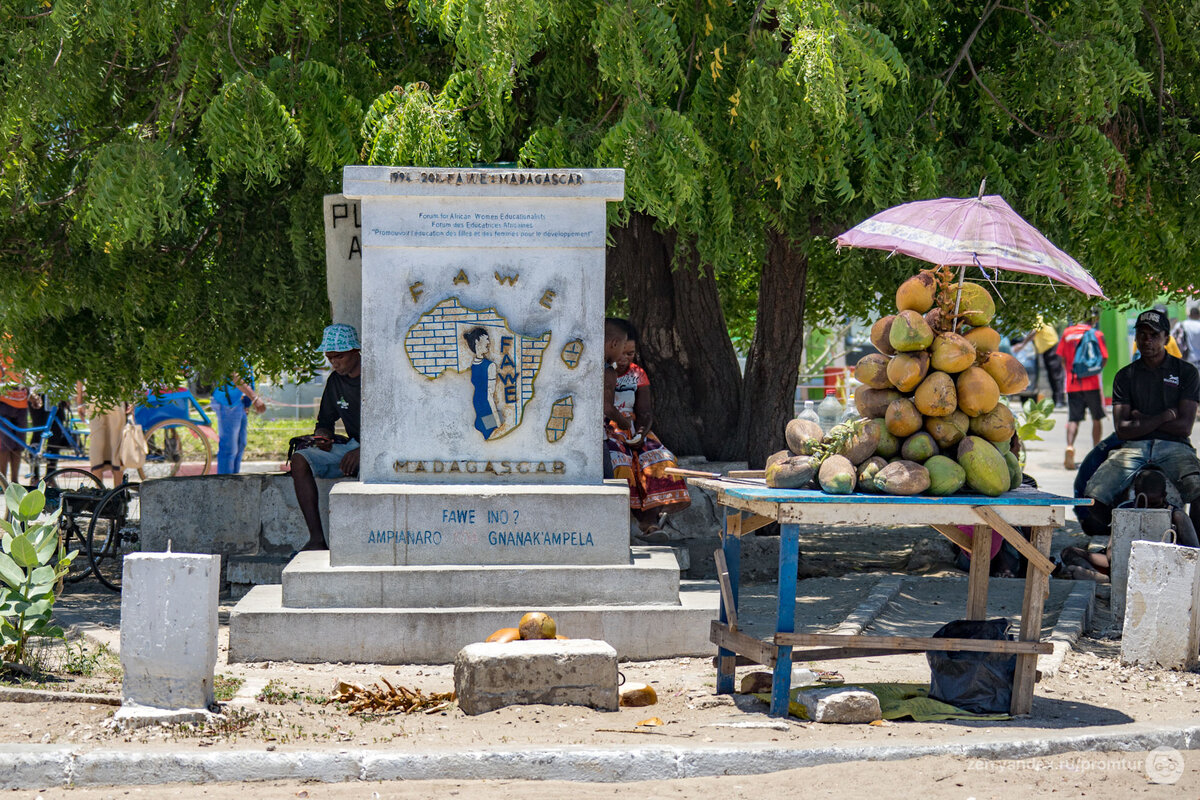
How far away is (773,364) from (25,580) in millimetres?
6323

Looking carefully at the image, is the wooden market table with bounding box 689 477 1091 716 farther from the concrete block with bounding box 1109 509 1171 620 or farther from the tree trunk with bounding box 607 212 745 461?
the tree trunk with bounding box 607 212 745 461

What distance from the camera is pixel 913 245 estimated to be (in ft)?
19.0

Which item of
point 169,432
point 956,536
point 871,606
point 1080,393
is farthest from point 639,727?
point 1080,393

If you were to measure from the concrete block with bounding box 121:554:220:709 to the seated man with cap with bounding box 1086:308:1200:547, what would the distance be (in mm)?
6505

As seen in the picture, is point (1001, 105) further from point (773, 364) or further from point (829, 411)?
Answer: point (829, 411)

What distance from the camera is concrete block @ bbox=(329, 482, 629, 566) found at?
22.5 ft

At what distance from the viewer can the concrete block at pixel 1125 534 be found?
775 cm

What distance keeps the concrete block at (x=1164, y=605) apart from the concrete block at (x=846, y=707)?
198 cm

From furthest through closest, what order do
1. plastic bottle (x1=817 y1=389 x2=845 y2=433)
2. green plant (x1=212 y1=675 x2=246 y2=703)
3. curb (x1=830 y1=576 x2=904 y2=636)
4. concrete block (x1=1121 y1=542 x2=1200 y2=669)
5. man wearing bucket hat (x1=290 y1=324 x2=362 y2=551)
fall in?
1. plastic bottle (x1=817 y1=389 x2=845 y2=433)
2. man wearing bucket hat (x1=290 y1=324 x2=362 y2=551)
3. curb (x1=830 y1=576 x2=904 y2=636)
4. concrete block (x1=1121 y1=542 x2=1200 y2=669)
5. green plant (x1=212 y1=675 x2=246 y2=703)

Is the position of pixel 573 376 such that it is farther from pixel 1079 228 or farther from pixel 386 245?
pixel 1079 228

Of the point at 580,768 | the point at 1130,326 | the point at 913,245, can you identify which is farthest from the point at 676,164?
the point at 1130,326

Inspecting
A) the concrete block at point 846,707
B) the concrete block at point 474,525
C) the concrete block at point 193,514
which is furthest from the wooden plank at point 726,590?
the concrete block at point 193,514

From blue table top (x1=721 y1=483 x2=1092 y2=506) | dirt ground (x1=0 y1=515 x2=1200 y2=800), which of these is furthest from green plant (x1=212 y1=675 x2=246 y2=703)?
blue table top (x1=721 y1=483 x2=1092 y2=506)

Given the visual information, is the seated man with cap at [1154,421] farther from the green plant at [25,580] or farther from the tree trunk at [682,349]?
the green plant at [25,580]
